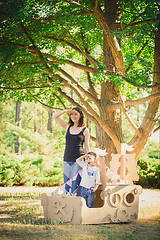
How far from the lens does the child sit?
4406 mm

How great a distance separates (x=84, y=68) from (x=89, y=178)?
425cm

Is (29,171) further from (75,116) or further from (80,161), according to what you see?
(80,161)

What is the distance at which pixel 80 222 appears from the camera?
4.26 metres

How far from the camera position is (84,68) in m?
7.95

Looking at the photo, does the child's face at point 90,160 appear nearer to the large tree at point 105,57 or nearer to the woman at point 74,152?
the woman at point 74,152

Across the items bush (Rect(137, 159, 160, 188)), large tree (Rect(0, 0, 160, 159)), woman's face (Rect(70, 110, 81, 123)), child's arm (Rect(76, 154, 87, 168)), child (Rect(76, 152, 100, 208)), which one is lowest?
bush (Rect(137, 159, 160, 188))

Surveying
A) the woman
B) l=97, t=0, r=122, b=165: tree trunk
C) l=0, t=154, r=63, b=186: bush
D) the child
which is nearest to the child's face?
the child

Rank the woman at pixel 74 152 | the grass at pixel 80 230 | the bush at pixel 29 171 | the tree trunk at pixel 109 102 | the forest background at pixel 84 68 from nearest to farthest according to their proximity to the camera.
Result: the grass at pixel 80 230 < the woman at pixel 74 152 < the forest background at pixel 84 68 < the tree trunk at pixel 109 102 < the bush at pixel 29 171

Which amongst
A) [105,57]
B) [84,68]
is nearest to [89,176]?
[84,68]

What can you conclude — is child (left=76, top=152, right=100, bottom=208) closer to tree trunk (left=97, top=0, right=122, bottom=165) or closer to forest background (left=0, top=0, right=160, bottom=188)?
forest background (left=0, top=0, right=160, bottom=188)

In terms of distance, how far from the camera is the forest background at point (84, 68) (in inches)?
248

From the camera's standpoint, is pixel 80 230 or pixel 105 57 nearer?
pixel 80 230

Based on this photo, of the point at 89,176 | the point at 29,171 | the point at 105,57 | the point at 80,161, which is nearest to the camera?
the point at 80,161

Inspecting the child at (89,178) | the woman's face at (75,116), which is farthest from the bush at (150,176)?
the woman's face at (75,116)
